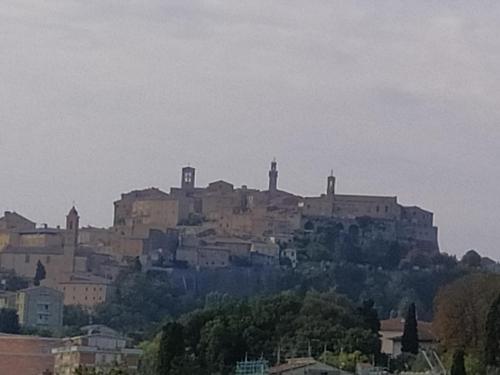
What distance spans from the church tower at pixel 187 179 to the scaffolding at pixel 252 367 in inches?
2566

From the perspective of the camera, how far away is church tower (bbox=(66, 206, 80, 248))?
8925 cm

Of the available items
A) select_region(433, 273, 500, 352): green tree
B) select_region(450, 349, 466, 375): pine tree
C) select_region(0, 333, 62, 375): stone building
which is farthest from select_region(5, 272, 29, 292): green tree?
select_region(450, 349, 466, 375): pine tree

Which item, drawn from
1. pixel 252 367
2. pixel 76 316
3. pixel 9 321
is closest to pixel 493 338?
pixel 252 367

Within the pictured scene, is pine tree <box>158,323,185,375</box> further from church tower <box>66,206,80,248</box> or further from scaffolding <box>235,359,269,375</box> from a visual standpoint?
church tower <box>66,206,80,248</box>

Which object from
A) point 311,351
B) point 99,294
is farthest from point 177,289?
point 311,351

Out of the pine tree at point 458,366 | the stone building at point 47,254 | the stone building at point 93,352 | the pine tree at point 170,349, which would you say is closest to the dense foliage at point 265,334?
the pine tree at point 170,349

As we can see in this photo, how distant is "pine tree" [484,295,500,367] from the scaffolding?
4529mm

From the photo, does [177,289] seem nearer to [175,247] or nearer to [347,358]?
[175,247]

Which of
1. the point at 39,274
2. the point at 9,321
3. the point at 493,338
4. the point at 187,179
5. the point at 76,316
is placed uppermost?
the point at 187,179

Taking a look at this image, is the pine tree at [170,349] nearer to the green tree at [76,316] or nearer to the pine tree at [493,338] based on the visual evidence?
the pine tree at [493,338]

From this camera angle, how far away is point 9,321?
68250mm

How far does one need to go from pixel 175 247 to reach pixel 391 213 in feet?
35.9

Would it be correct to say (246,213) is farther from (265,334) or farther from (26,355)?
(265,334)

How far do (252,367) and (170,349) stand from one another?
57.7 inches
